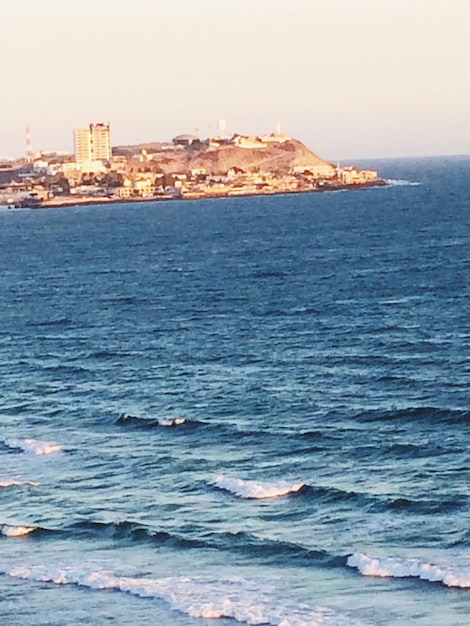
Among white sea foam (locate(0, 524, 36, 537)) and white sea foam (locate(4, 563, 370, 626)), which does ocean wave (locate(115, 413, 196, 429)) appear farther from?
white sea foam (locate(4, 563, 370, 626))

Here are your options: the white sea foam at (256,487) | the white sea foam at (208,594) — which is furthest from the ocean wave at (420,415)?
the white sea foam at (208,594)

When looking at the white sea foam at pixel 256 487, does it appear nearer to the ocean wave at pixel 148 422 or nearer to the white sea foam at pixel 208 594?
the white sea foam at pixel 208 594

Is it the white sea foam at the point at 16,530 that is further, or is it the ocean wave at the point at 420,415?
the ocean wave at the point at 420,415

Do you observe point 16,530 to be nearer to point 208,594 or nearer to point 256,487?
point 256,487

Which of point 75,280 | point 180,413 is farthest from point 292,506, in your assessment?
point 75,280

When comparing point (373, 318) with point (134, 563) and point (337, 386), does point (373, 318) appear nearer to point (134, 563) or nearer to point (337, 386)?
point (337, 386)

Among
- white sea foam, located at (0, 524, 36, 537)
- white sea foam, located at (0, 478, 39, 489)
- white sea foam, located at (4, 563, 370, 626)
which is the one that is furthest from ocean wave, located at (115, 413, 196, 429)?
white sea foam, located at (4, 563, 370, 626)
